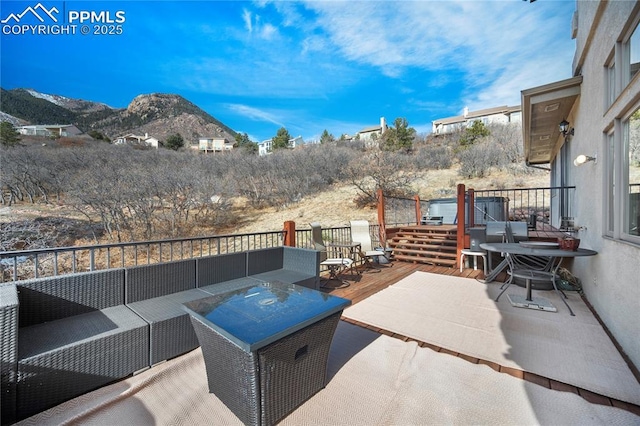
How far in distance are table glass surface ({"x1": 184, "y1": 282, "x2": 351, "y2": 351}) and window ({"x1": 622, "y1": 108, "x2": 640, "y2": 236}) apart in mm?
2824

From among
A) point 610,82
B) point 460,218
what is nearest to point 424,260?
point 460,218

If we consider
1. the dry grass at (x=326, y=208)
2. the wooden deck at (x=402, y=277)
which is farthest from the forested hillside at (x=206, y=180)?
the wooden deck at (x=402, y=277)

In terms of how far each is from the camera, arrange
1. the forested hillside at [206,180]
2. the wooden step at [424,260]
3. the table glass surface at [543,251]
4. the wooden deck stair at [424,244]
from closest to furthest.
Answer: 1. the table glass surface at [543,251]
2. the wooden step at [424,260]
3. the wooden deck stair at [424,244]
4. the forested hillside at [206,180]

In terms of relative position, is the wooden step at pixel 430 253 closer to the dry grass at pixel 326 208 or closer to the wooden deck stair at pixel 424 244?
the wooden deck stair at pixel 424 244

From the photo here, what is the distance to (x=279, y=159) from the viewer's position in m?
18.6

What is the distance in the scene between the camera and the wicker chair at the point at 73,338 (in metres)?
1.65

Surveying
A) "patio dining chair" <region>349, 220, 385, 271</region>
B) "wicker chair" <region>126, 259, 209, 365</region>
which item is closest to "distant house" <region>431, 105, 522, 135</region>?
"patio dining chair" <region>349, 220, 385, 271</region>

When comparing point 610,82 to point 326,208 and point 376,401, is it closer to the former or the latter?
point 376,401

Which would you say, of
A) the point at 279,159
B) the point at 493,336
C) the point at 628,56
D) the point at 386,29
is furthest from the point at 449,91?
the point at 493,336

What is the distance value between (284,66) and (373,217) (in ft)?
25.4

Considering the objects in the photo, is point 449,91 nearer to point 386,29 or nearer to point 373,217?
point 373,217

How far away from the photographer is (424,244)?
665 centimetres

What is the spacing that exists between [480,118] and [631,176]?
4083cm

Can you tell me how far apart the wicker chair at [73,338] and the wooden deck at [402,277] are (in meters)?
2.17
